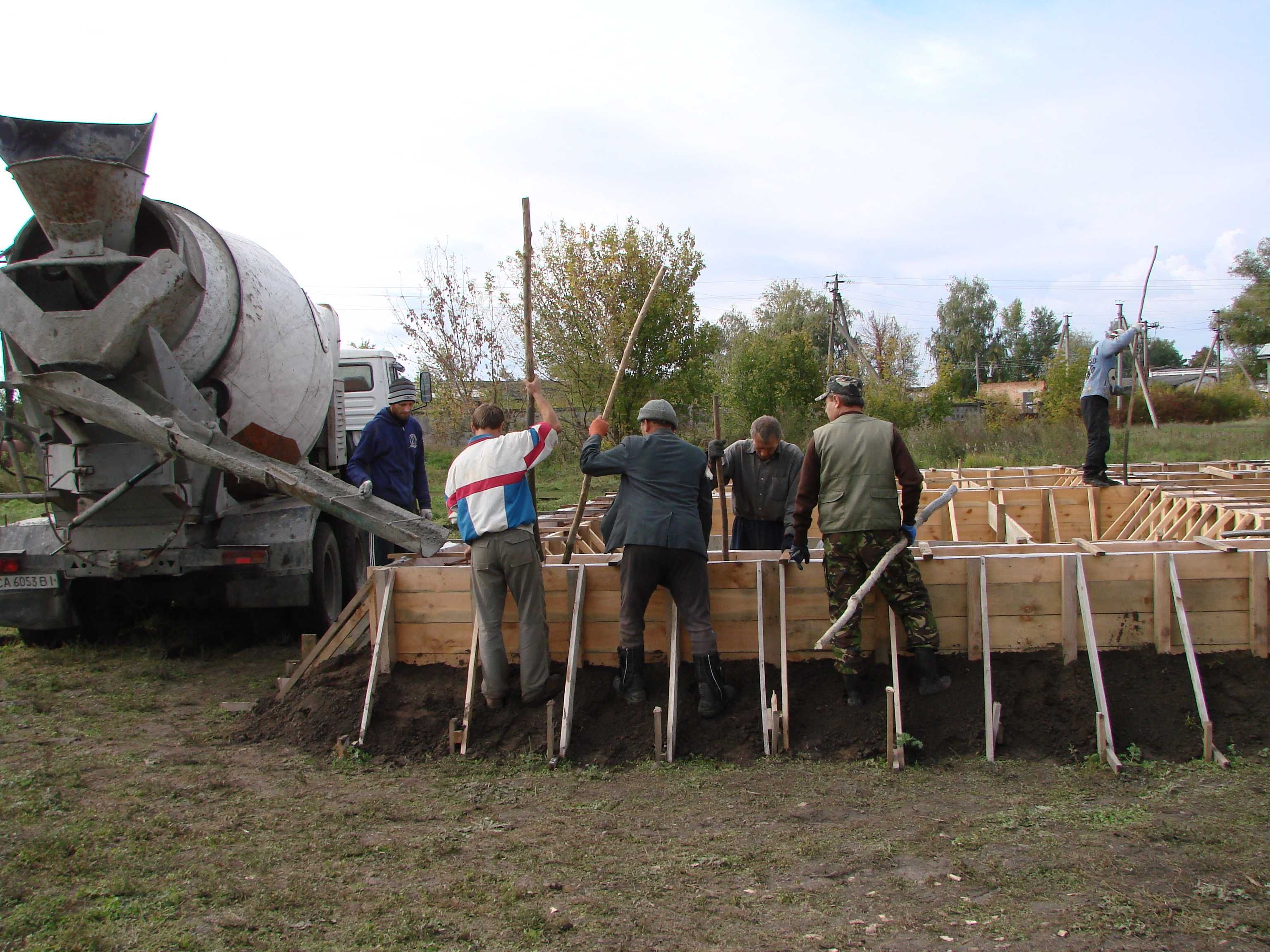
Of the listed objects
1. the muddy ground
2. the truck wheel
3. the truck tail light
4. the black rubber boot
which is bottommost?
the muddy ground

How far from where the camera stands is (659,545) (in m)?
4.97

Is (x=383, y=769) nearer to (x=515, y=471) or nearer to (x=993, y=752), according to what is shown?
(x=515, y=471)

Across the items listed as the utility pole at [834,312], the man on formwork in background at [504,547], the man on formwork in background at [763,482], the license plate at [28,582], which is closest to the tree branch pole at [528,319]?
the man on formwork in background at [504,547]

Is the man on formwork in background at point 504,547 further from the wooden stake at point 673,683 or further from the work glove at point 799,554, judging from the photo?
the work glove at point 799,554

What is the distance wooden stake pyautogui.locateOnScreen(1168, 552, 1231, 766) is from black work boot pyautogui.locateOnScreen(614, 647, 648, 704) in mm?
2712

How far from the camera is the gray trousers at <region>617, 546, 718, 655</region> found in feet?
16.5

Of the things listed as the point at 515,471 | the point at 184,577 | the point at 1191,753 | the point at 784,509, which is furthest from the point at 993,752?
the point at 184,577

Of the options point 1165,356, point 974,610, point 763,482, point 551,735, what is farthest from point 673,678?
point 1165,356

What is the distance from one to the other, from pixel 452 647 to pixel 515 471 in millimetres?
1165

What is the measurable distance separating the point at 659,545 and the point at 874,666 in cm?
143

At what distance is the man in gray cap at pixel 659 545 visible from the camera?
5.02 meters

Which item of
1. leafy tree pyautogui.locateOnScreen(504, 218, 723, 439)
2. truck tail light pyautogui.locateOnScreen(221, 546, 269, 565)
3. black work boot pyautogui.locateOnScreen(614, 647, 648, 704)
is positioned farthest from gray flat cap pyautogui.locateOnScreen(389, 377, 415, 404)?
leafy tree pyautogui.locateOnScreen(504, 218, 723, 439)

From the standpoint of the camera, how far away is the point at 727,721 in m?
5.00

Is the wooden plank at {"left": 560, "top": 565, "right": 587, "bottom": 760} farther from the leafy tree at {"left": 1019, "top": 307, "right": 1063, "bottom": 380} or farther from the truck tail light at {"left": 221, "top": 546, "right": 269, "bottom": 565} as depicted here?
the leafy tree at {"left": 1019, "top": 307, "right": 1063, "bottom": 380}
